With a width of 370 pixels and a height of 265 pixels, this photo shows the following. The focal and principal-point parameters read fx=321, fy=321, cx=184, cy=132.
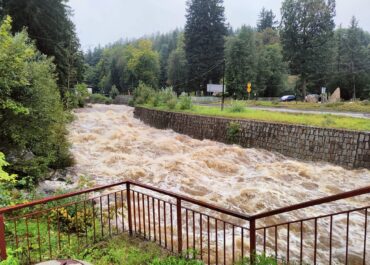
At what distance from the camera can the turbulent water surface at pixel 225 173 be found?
8641 mm

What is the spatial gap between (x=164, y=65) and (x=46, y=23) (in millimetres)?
43063

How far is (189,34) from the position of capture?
48156 millimetres

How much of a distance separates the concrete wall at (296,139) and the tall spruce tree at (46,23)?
13232mm

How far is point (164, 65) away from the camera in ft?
221

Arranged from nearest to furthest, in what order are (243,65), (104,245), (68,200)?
(104,245), (68,200), (243,65)

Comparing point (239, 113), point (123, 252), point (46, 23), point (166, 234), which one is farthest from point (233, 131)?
point (46, 23)

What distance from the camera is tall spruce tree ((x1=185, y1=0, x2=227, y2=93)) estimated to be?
46.7m

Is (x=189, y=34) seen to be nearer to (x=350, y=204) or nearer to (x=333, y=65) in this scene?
(x=333, y=65)

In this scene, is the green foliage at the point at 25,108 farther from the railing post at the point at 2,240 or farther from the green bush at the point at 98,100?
the green bush at the point at 98,100

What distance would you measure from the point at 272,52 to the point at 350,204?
44.0 m

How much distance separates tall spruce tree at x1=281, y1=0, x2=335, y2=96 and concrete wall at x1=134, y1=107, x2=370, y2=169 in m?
24.9

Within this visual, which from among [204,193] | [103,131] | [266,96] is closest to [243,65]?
[266,96]

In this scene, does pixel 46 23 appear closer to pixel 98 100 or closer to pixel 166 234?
pixel 166 234

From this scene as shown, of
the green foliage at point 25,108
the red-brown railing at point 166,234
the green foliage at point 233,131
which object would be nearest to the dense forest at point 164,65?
the green foliage at point 25,108
